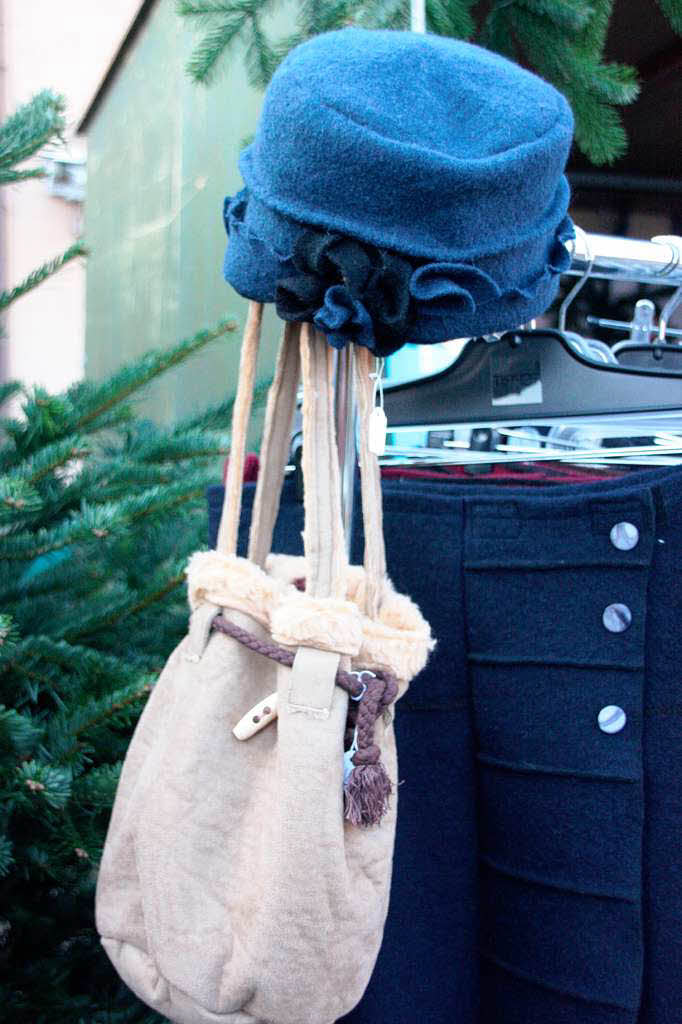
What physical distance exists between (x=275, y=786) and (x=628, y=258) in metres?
0.58

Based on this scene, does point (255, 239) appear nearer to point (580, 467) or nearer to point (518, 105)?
point (518, 105)

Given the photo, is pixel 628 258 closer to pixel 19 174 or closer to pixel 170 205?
pixel 19 174

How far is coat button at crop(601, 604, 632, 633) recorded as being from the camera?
604mm

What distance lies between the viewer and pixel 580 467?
78cm

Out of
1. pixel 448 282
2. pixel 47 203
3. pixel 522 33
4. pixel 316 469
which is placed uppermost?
pixel 522 33

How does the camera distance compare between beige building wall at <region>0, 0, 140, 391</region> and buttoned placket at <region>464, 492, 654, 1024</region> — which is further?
beige building wall at <region>0, 0, 140, 391</region>

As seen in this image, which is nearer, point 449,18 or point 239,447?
point 239,447

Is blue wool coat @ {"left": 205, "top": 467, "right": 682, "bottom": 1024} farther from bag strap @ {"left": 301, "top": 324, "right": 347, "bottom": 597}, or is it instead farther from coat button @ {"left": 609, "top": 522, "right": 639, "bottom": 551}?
bag strap @ {"left": 301, "top": 324, "right": 347, "bottom": 597}

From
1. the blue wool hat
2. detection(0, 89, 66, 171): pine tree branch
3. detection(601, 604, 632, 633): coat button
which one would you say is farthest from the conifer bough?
detection(601, 604, 632, 633): coat button

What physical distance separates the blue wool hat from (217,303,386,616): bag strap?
0.05 metres

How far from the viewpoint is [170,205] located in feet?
7.32

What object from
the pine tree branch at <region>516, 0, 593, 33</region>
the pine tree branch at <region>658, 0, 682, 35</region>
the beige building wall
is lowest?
the beige building wall

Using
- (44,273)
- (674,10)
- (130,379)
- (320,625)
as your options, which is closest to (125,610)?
(130,379)

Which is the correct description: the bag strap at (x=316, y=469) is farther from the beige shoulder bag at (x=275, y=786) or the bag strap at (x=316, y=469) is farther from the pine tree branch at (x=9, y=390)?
the pine tree branch at (x=9, y=390)
